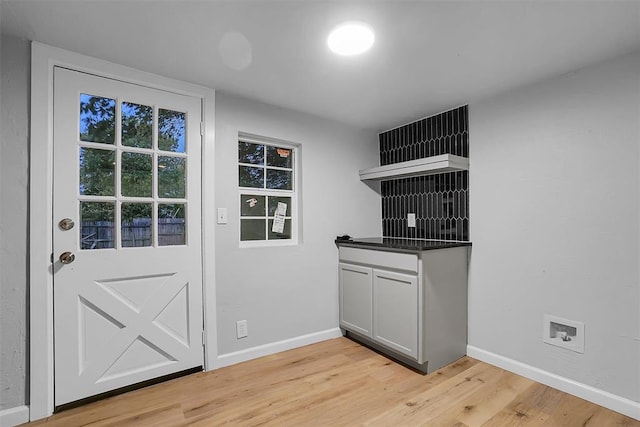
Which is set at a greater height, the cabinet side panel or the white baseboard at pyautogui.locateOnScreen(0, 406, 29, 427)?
the cabinet side panel

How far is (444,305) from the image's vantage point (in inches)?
93.6

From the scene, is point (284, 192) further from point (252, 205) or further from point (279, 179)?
point (252, 205)

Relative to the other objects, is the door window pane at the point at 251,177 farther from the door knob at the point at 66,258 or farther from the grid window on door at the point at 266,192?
the door knob at the point at 66,258

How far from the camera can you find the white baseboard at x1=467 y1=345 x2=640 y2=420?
1.76 metres

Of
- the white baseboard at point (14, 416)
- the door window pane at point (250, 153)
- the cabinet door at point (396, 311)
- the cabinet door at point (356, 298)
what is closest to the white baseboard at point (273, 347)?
the cabinet door at point (356, 298)

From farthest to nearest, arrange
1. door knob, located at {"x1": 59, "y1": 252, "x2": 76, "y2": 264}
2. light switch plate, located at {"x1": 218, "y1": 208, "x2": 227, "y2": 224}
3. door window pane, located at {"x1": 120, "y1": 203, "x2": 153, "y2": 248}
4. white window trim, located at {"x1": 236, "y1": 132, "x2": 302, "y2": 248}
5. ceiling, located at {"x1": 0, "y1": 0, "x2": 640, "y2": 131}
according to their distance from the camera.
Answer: white window trim, located at {"x1": 236, "y1": 132, "x2": 302, "y2": 248} < light switch plate, located at {"x1": 218, "y1": 208, "x2": 227, "y2": 224} < door window pane, located at {"x1": 120, "y1": 203, "x2": 153, "y2": 248} < door knob, located at {"x1": 59, "y1": 252, "x2": 76, "y2": 264} < ceiling, located at {"x1": 0, "y1": 0, "x2": 640, "y2": 131}

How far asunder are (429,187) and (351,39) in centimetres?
167

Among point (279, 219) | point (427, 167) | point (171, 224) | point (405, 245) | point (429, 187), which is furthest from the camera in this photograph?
point (429, 187)

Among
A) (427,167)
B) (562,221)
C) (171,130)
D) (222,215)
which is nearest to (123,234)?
(222,215)

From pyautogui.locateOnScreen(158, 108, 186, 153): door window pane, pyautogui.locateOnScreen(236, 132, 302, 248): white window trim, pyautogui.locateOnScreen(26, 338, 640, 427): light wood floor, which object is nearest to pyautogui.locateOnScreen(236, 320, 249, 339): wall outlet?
pyautogui.locateOnScreen(26, 338, 640, 427): light wood floor

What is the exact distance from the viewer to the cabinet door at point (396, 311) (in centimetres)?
228

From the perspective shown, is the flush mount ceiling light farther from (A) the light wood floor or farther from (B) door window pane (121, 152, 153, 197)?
(A) the light wood floor

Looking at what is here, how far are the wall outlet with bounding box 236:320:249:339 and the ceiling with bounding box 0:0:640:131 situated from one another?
1837 millimetres

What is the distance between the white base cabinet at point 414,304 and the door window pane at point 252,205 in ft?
3.16
